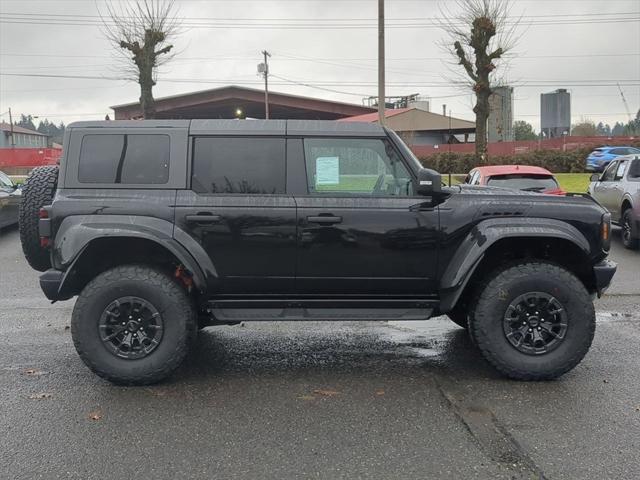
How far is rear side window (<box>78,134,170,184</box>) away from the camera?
4.56 metres

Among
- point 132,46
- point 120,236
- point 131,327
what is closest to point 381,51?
point 132,46

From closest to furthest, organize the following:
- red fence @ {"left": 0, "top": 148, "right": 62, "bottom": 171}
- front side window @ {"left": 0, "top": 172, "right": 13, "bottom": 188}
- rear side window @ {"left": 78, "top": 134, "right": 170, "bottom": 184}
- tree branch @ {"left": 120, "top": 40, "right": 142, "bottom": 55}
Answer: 1. rear side window @ {"left": 78, "top": 134, "right": 170, "bottom": 184}
2. front side window @ {"left": 0, "top": 172, "right": 13, "bottom": 188}
3. tree branch @ {"left": 120, "top": 40, "right": 142, "bottom": 55}
4. red fence @ {"left": 0, "top": 148, "right": 62, "bottom": 171}

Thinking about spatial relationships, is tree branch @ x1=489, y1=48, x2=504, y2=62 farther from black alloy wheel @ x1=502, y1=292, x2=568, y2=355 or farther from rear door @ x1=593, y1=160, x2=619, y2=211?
black alloy wheel @ x1=502, y1=292, x2=568, y2=355

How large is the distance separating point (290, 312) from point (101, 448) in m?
1.64

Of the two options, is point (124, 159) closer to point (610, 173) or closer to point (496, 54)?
point (610, 173)

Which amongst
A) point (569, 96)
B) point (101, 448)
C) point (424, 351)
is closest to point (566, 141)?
point (569, 96)

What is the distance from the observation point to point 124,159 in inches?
181

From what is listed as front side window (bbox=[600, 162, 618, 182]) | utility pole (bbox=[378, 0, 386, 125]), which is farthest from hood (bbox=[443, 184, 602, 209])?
utility pole (bbox=[378, 0, 386, 125])

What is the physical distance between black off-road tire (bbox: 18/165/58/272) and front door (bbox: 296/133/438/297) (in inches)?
78.3

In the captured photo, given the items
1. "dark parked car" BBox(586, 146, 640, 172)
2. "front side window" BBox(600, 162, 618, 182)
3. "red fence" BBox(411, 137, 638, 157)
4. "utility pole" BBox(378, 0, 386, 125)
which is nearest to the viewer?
"front side window" BBox(600, 162, 618, 182)

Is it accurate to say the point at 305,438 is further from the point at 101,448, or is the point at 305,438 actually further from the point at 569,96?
the point at 569,96

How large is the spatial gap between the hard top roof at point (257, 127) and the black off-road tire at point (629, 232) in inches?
305

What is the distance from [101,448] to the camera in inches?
140

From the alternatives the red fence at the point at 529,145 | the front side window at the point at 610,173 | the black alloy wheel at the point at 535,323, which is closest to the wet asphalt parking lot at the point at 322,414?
the black alloy wheel at the point at 535,323
